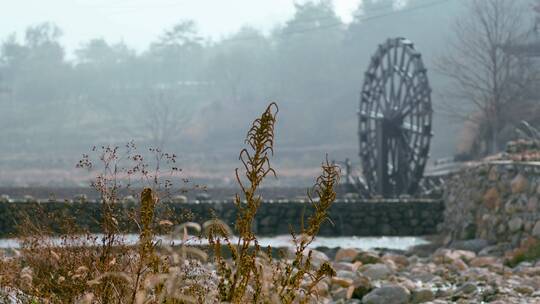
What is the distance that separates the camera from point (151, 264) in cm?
448

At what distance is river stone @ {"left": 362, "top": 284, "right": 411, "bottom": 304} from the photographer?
9.79 m

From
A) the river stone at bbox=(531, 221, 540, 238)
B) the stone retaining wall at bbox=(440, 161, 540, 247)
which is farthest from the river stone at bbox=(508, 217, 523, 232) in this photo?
the river stone at bbox=(531, 221, 540, 238)

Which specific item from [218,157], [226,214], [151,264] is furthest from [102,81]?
[151,264]

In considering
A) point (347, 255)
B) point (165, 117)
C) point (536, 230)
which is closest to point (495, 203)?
point (536, 230)

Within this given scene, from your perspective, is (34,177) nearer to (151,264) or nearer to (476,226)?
(476,226)

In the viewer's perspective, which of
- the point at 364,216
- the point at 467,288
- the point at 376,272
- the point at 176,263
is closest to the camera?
the point at 176,263

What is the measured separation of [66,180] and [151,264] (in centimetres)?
5204

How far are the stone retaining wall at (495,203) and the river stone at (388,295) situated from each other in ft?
20.5

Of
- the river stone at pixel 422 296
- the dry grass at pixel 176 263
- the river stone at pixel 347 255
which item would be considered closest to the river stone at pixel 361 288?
the river stone at pixel 422 296

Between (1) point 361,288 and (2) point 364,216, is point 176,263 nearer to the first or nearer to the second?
(1) point 361,288

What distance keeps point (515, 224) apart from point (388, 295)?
785cm

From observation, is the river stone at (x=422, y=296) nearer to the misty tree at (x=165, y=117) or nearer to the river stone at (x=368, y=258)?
the river stone at (x=368, y=258)

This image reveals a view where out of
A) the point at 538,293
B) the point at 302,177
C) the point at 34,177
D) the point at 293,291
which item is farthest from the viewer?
the point at 34,177

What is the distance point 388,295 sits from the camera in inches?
389
